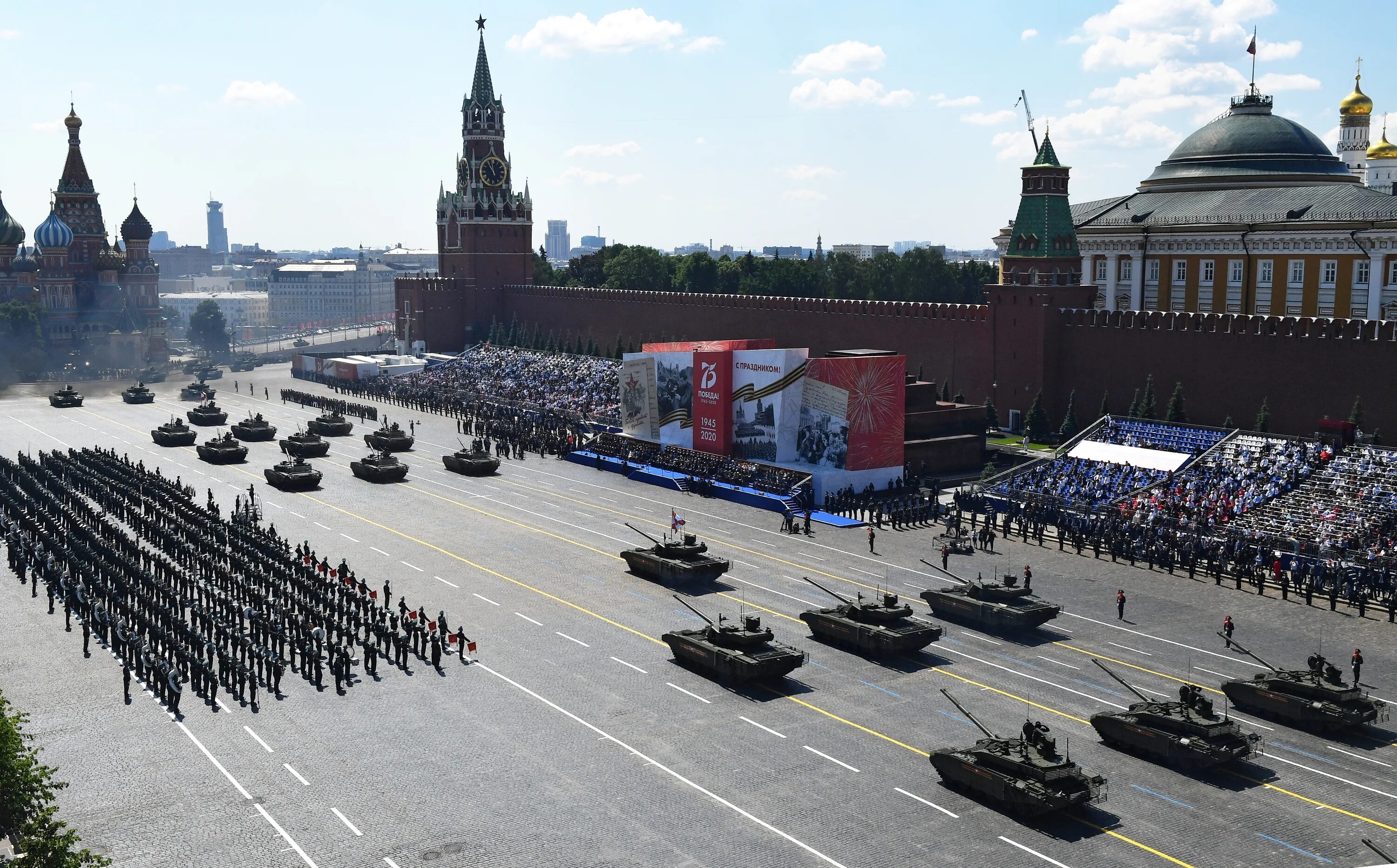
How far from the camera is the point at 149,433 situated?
71.1 m

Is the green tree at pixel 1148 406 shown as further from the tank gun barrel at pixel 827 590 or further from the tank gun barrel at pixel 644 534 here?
the tank gun barrel at pixel 827 590

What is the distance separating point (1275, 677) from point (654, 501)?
27.1 meters

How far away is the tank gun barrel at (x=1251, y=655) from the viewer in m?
27.1

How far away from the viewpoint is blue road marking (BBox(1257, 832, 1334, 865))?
1977 cm

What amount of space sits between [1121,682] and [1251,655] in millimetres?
5585

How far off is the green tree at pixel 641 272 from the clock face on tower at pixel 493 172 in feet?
46.3

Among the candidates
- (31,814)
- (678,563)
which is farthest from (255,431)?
(31,814)

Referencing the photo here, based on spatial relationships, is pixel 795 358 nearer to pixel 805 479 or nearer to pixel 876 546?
pixel 805 479

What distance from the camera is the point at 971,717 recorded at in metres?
23.9

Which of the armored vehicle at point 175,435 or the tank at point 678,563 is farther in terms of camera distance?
the armored vehicle at point 175,435

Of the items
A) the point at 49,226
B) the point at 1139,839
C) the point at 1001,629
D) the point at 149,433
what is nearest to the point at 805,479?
the point at 1001,629

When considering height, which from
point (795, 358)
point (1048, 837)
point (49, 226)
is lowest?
point (1048, 837)

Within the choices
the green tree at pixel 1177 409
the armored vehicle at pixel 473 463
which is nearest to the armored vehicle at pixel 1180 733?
the green tree at pixel 1177 409

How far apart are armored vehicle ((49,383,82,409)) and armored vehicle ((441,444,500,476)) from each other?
39.0 meters
